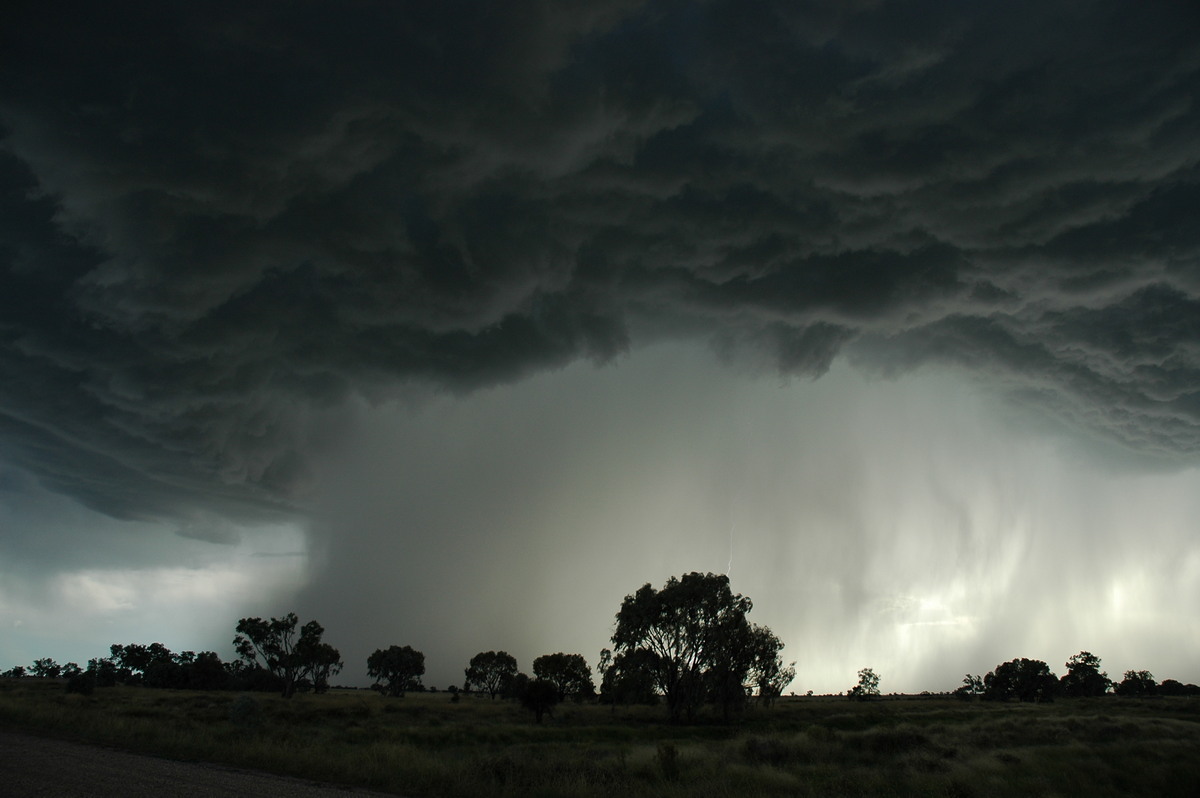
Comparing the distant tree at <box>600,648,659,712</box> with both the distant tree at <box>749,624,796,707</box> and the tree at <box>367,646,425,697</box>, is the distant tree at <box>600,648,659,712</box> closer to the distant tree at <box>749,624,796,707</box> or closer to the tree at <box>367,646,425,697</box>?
the distant tree at <box>749,624,796,707</box>

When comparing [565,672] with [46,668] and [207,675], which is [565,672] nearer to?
[207,675]

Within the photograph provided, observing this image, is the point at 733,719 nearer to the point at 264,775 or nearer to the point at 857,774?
the point at 857,774

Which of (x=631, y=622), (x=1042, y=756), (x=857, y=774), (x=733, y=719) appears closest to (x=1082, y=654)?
(x=733, y=719)

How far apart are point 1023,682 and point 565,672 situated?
137m

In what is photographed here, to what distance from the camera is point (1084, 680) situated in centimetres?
16225

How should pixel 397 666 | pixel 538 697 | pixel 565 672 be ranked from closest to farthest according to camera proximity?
1. pixel 538 697
2. pixel 565 672
3. pixel 397 666

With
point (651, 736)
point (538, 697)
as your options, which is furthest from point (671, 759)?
point (538, 697)

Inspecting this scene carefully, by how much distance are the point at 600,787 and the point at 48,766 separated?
45.3 feet

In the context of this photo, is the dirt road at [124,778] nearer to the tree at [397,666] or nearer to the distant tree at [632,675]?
the distant tree at [632,675]

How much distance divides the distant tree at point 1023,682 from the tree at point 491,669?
13153 centimetres

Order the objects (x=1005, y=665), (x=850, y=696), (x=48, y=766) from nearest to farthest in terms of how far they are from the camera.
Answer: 1. (x=48, y=766)
2. (x=850, y=696)
3. (x=1005, y=665)

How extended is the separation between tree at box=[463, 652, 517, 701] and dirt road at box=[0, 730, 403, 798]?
11345 centimetres

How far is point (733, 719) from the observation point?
72.1 m

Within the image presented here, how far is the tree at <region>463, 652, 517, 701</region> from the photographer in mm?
122500
